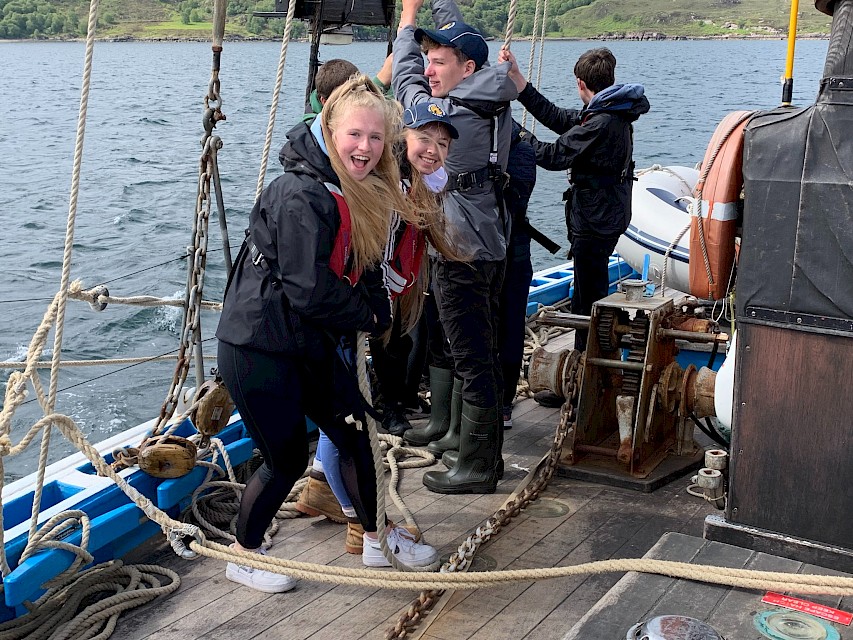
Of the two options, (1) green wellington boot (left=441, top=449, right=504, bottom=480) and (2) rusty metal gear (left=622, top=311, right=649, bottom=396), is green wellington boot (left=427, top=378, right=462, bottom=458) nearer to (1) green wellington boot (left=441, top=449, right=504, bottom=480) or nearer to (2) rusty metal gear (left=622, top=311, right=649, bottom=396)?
(1) green wellington boot (left=441, top=449, right=504, bottom=480)

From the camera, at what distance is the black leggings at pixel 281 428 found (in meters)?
3.17

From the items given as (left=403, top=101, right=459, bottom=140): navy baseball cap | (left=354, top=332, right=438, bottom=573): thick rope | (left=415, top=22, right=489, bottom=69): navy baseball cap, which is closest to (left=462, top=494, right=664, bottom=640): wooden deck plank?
(left=354, top=332, right=438, bottom=573): thick rope

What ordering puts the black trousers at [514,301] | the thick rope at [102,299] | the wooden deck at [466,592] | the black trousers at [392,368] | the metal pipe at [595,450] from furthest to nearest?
the black trousers at [392,368]
the black trousers at [514,301]
the metal pipe at [595,450]
the thick rope at [102,299]
the wooden deck at [466,592]

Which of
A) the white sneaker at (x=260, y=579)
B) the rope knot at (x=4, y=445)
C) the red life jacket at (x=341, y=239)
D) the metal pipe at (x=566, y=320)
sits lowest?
the white sneaker at (x=260, y=579)

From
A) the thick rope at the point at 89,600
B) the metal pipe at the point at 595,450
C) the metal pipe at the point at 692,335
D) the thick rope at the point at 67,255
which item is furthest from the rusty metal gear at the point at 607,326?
the thick rope at the point at 67,255

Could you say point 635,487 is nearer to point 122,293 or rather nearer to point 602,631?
point 602,631

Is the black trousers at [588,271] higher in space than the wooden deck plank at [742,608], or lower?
higher

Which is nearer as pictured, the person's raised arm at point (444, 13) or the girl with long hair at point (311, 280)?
the girl with long hair at point (311, 280)

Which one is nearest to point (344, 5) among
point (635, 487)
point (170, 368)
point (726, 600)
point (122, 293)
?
point (635, 487)

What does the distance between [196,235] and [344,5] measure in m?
1.99

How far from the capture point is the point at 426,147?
3.54 metres

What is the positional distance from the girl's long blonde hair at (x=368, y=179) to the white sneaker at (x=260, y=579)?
3.67 feet

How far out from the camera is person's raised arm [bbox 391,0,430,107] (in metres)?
4.04

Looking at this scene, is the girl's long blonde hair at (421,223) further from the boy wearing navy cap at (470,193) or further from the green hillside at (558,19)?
the green hillside at (558,19)
